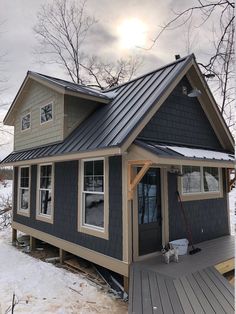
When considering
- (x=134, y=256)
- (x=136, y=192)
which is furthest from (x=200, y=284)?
(x=136, y=192)

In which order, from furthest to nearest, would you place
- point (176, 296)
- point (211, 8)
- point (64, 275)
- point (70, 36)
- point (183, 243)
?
point (70, 36) < point (64, 275) < point (183, 243) < point (176, 296) < point (211, 8)

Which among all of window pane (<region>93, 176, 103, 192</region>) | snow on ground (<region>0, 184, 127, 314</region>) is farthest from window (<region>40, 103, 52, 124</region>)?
snow on ground (<region>0, 184, 127, 314</region>)

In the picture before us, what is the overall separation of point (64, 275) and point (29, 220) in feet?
11.6

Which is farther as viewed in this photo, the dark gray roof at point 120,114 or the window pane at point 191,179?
the window pane at point 191,179

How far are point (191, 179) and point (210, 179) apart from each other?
1.00m

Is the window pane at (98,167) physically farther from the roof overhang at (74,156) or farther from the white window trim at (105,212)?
the roof overhang at (74,156)

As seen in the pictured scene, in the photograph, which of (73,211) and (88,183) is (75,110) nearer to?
(88,183)

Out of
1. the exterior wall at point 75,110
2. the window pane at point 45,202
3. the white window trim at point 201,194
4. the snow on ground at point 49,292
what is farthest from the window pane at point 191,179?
the window pane at point 45,202

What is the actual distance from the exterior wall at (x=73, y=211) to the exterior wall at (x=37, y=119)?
3.14 feet

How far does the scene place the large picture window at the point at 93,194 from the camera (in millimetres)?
6355

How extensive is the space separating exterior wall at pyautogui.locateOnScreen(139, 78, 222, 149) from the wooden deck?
2659 millimetres

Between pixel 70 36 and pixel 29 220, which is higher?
pixel 70 36

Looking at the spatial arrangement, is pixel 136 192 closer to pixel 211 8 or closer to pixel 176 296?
pixel 176 296

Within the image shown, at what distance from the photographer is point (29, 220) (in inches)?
382
